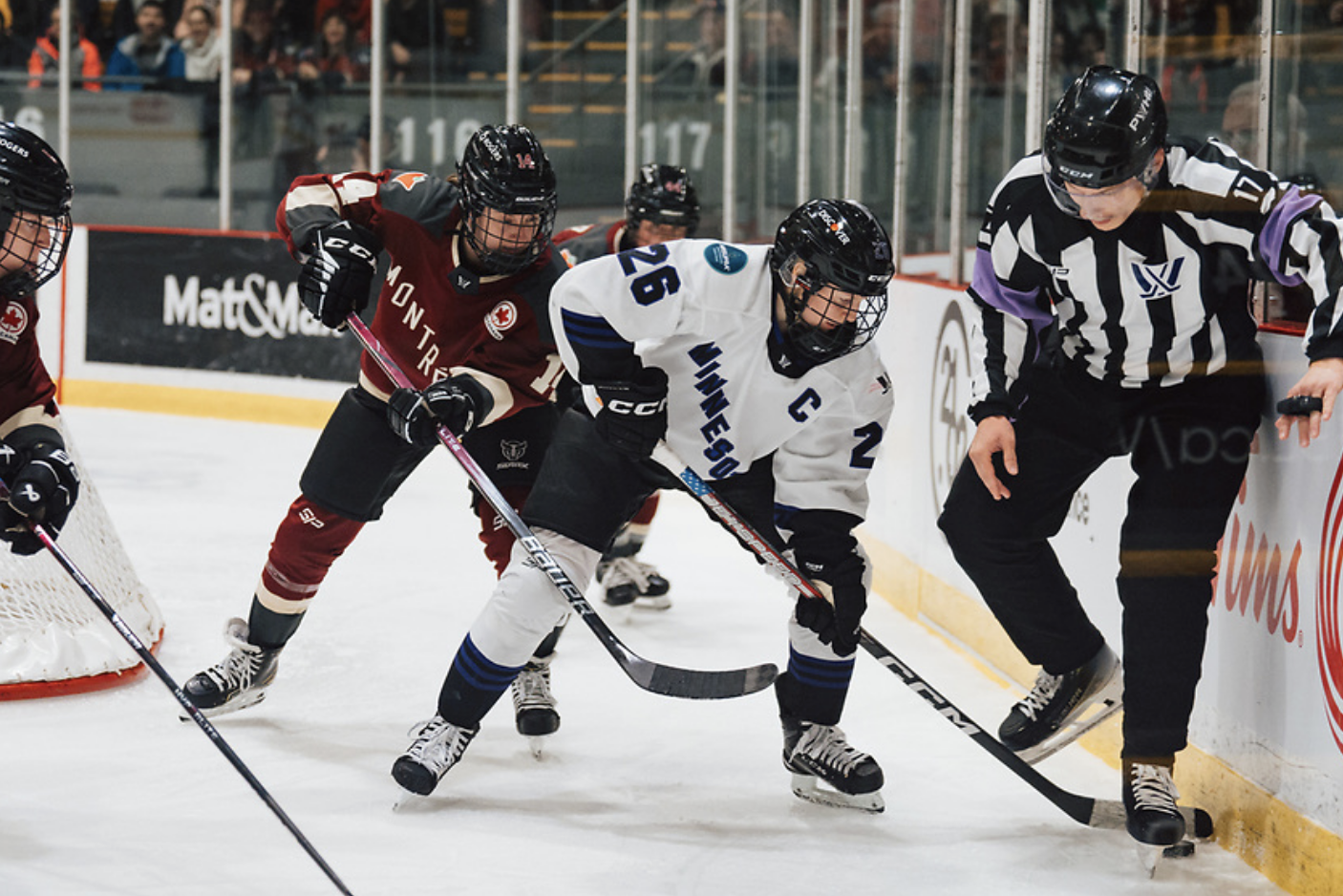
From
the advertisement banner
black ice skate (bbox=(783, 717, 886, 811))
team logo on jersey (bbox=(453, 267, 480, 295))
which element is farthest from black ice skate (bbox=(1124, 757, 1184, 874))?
the advertisement banner

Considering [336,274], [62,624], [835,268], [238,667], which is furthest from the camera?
[62,624]

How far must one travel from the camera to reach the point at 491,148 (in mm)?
2676

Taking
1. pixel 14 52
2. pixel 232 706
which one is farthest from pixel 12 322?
pixel 14 52

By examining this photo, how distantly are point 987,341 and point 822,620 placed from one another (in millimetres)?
502

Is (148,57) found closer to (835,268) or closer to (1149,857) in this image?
(835,268)

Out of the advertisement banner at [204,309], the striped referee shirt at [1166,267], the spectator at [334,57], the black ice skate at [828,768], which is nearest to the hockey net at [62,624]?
the black ice skate at [828,768]

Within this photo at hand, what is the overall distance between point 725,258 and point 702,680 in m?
0.64

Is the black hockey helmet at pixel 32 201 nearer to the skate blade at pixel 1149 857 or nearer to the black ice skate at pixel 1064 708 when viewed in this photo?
the black ice skate at pixel 1064 708

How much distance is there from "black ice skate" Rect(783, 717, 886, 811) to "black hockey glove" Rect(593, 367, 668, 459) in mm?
571

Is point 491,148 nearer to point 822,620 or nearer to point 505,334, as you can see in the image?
point 505,334

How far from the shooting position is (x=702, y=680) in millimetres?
2520

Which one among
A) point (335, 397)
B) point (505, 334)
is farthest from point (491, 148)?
point (335, 397)

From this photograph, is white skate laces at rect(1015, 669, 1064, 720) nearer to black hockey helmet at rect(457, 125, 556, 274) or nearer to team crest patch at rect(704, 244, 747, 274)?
team crest patch at rect(704, 244, 747, 274)

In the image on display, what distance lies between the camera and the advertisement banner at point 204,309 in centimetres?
684
